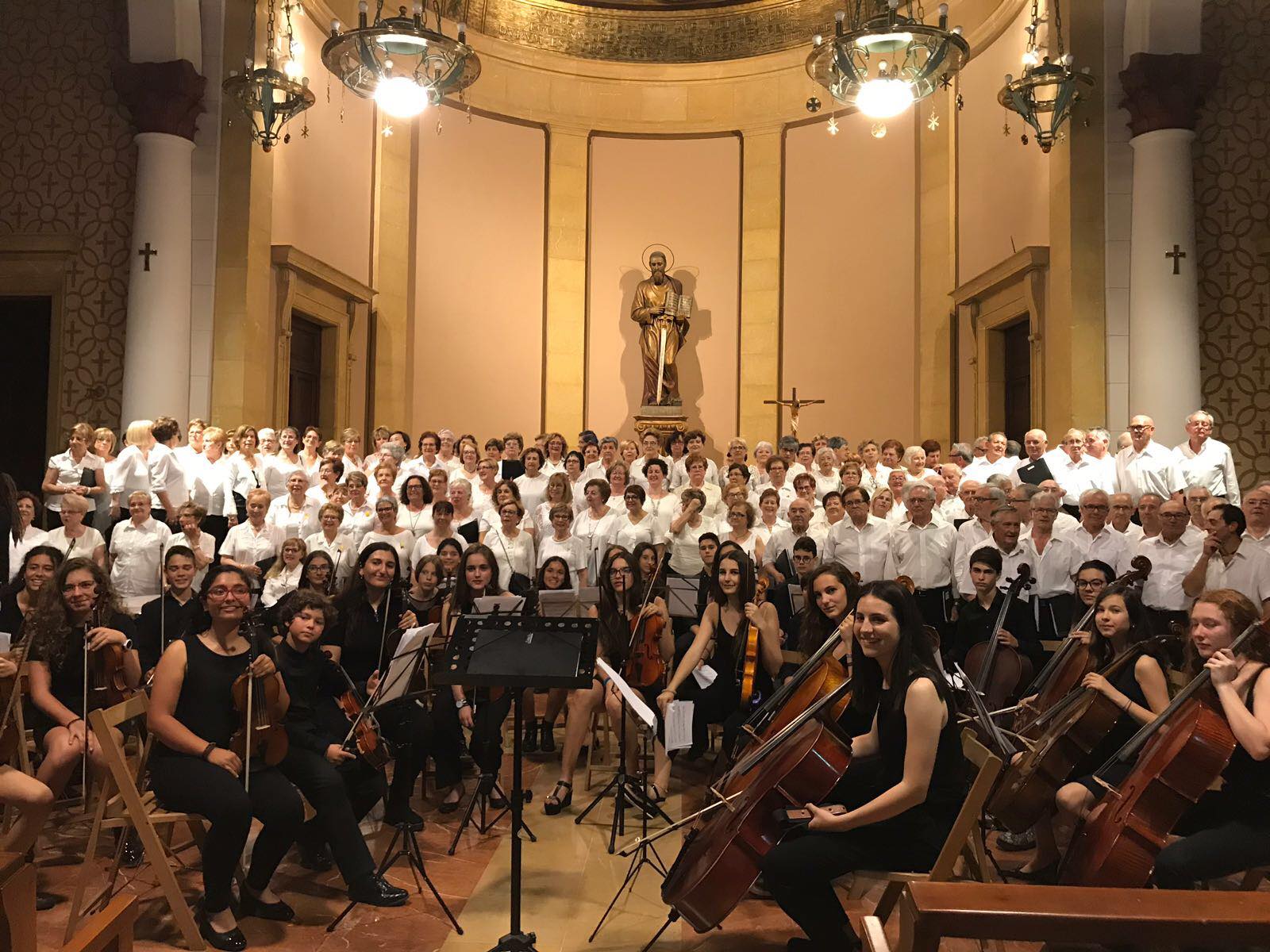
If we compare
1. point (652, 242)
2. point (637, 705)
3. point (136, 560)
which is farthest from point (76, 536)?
point (652, 242)

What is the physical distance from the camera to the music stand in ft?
10.5

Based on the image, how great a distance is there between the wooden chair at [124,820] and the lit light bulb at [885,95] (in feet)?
18.9

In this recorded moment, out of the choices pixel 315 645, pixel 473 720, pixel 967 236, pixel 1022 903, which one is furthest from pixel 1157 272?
pixel 1022 903

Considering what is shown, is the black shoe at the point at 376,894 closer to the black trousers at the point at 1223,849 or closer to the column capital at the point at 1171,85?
the black trousers at the point at 1223,849

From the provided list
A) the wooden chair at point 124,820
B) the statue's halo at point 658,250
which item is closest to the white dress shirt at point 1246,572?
the wooden chair at point 124,820

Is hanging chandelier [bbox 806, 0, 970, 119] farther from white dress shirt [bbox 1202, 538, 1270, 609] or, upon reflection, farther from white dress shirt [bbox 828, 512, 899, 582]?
white dress shirt [bbox 1202, 538, 1270, 609]

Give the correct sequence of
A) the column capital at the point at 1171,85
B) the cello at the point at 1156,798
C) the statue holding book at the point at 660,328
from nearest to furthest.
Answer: the cello at the point at 1156,798 → the column capital at the point at 1171,85 → the statue holding book at the point at 660,328

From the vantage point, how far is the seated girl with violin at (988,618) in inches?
200

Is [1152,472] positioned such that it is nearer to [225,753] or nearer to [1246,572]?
A: [1246,572]

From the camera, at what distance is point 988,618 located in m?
5.14

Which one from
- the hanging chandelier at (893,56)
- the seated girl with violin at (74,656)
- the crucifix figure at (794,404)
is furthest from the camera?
the crucifix figure at (794,404)

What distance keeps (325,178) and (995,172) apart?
6205mm

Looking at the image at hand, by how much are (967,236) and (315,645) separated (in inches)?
338

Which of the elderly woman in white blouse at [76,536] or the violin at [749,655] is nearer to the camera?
the violin at [749,655]
